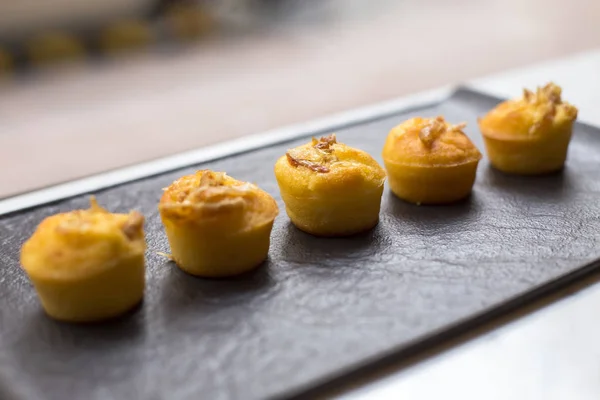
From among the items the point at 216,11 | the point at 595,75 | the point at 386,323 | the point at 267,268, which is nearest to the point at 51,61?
the point at 216,11

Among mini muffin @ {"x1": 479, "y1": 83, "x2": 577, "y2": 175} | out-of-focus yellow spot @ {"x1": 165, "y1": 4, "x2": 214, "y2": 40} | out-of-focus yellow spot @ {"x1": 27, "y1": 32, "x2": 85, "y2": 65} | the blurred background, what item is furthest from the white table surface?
out-of-focus yellow spot @ {"x1": 165, "y1": 4, "x2": 214, "y2": 40}

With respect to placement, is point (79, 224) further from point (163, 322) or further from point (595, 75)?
point (595, 75)

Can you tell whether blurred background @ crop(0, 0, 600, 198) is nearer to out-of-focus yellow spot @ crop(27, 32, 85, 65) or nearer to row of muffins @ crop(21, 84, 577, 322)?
out-of-focus yellow spot @ crop(27, 32, 85, 65)

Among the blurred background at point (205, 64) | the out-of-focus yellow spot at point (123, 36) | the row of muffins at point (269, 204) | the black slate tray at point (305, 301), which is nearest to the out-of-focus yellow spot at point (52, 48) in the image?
the blurred background at point (205, 64)

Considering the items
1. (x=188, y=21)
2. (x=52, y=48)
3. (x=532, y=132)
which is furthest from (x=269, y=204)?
(x=188, y=21)

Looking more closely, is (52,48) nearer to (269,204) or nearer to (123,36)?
(123,36)

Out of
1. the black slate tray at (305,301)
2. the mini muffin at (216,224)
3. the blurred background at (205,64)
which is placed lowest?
the blurred background at (205,64)

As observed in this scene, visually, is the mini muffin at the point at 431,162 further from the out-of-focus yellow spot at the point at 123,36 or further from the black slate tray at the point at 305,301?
the out-of-focus yellow spot at the point at 123,36
